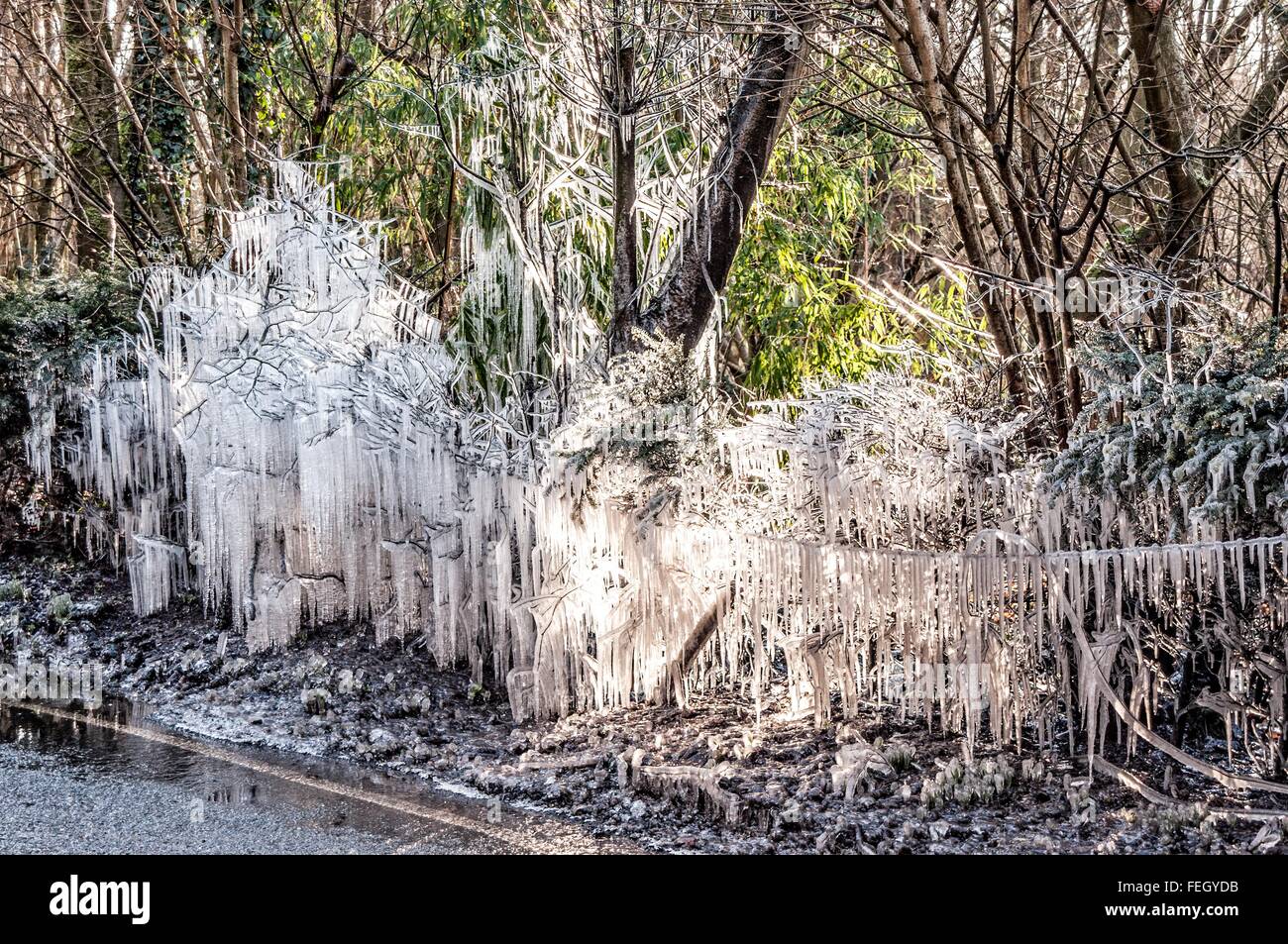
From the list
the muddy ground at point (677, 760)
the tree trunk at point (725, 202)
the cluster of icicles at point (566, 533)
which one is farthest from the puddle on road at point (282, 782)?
the tree trunk at point (725, 202)

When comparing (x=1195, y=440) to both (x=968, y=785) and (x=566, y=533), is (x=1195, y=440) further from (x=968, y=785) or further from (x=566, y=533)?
(x=566, y=533)

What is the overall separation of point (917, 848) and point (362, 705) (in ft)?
10.9

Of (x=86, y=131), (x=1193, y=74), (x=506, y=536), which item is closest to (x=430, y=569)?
(x=506, y=536)

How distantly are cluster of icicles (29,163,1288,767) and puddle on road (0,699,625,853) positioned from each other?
970mm

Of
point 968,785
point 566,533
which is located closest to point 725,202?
point 566,533

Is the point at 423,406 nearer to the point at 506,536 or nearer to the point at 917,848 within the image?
the point at 506,536

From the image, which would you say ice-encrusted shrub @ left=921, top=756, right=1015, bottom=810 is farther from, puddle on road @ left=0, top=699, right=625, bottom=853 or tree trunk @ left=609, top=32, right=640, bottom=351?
tree trunk @ left=609, top=32, right=640, bottom=351

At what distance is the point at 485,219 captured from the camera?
8180 mm

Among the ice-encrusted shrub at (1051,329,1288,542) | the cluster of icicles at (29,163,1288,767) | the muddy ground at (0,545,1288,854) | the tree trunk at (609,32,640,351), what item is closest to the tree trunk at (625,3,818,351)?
the tree trunk at (609,32,640,351)

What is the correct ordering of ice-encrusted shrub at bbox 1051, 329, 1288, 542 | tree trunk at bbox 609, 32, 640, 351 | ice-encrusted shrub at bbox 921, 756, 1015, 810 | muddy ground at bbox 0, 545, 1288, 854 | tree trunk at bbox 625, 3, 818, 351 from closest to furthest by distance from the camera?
ice-encrusted shrub at bbox 1051, 329, 1288, 542 → muddy ground at bbox 0, 545, 1288, 854 → ice-encrusted shrub at bbox 921, 756, 1015, 810 → tree trunk at bbox 609, 32, 640, 351 → tree trunk at bbox 625, 3, 818, 351

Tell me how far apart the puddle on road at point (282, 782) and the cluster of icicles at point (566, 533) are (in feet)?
3.18

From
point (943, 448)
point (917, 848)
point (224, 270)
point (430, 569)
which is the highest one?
point (224, 270)

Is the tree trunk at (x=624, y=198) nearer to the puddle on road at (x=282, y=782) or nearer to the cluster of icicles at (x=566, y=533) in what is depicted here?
the cluster of icicles at (x=566, y=533)

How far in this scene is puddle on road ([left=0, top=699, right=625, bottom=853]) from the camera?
187 inches
